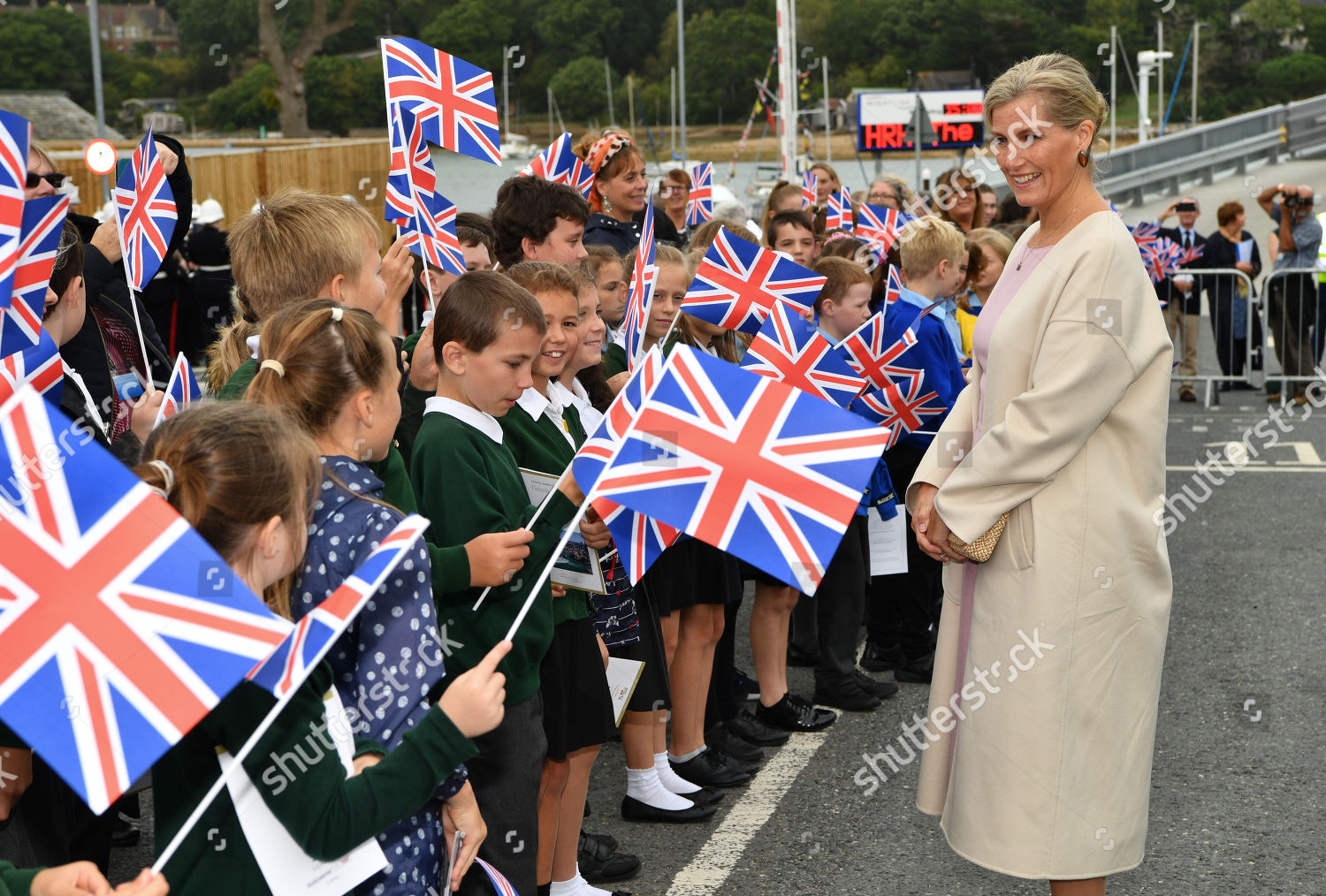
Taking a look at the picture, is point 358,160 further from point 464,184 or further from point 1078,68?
point 1078,68

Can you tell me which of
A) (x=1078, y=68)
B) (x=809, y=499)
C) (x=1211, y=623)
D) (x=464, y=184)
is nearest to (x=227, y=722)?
(x=809, y=499)

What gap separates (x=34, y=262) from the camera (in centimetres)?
291

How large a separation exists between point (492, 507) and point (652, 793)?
159 cm

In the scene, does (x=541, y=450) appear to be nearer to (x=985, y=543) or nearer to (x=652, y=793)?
(x=985, y=543)

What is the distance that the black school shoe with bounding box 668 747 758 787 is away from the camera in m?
4.30

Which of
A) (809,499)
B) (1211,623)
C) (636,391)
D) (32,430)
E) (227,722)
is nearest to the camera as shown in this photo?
(32,430)

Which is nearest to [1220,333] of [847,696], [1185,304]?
[1185,304]

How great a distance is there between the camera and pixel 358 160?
22.9 meters

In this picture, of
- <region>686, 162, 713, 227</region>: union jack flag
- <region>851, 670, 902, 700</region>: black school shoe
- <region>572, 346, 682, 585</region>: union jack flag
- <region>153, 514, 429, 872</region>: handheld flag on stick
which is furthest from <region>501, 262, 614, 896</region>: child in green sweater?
<region>686, 162, 713, 227</region>: union jack flag

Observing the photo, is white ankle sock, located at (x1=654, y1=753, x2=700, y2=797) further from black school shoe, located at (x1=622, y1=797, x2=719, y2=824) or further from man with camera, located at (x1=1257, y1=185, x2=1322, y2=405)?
man with camera, located at (x1=1257, y1=185, x2=1322, y2=405)

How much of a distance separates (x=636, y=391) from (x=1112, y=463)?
1.04m

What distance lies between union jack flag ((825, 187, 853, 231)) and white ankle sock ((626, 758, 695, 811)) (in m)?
4.88

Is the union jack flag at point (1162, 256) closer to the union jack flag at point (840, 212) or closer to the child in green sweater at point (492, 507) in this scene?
the union jack flag at point (840, 212)

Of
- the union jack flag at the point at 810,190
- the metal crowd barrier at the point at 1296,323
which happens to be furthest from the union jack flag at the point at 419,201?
the metal crowd barrier at the point at 1296,323
